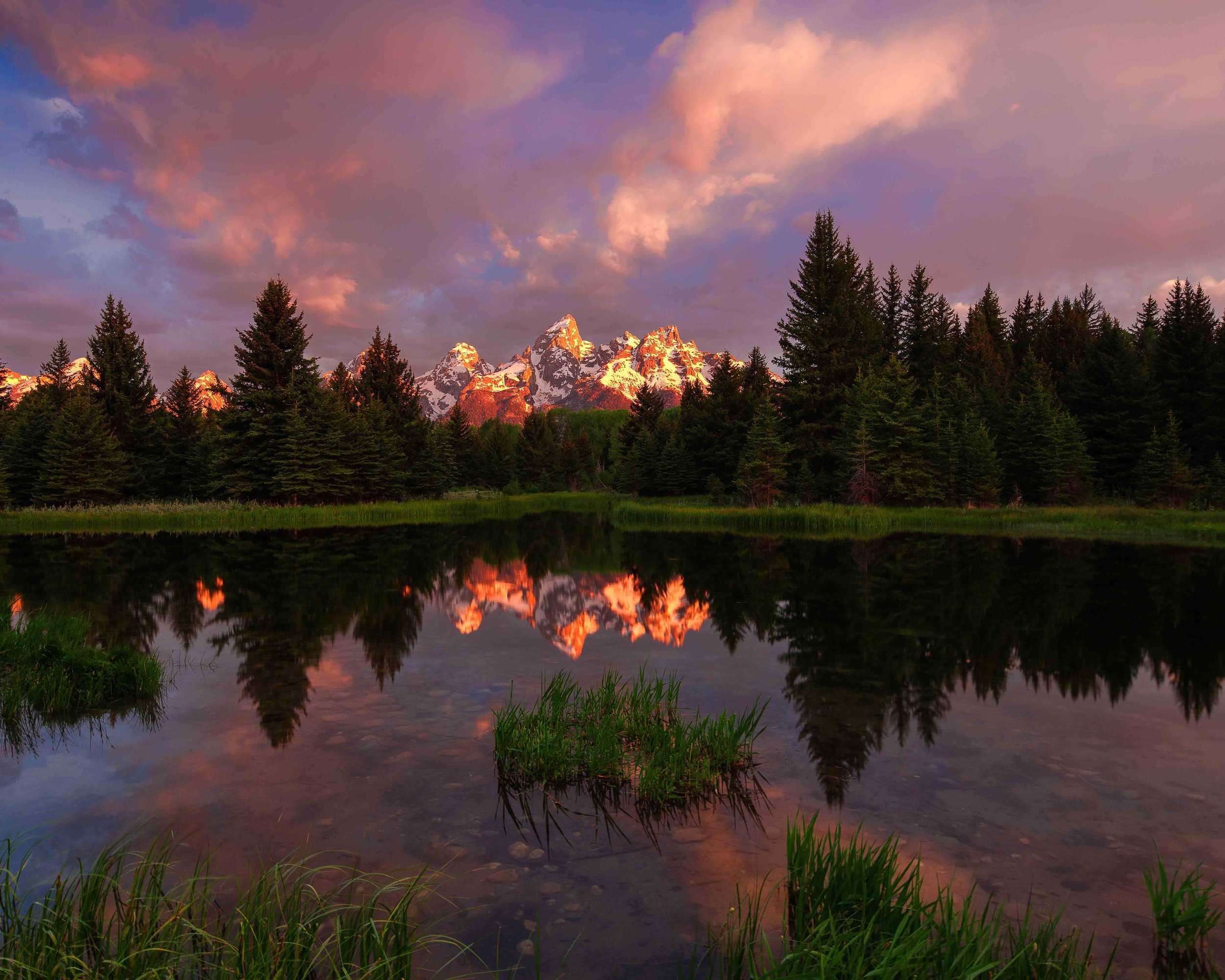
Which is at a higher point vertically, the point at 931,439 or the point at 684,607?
the point at 931,439

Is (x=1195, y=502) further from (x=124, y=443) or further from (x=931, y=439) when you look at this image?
(x=124, y=443)

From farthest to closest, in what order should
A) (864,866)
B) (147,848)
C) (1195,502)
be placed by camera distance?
(1195,502)
(147,848)
(864,866)

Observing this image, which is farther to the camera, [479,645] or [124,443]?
[124,443]

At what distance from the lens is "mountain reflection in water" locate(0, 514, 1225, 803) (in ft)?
33.4

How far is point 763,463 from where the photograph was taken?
144 feet

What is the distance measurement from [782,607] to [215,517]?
34.7 meters

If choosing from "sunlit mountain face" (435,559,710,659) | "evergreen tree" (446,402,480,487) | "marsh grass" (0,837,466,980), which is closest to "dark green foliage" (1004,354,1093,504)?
"sunlit mountain face" (435,559,710,659)

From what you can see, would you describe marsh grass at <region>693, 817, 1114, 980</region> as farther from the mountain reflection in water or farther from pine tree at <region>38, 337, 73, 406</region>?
pine tree at <region>38, 337, 73, 406</region>

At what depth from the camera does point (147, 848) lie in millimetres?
5594

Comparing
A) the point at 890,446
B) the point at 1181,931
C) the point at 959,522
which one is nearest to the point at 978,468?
the point at 890,446

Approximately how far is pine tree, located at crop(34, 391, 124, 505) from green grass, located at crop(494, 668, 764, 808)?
48784 millimetres

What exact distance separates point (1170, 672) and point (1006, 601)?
18.5 ft

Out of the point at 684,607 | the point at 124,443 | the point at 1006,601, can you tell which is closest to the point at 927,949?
the point at 684,607

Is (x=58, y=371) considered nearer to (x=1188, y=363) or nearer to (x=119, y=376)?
(x=119, y=376)
